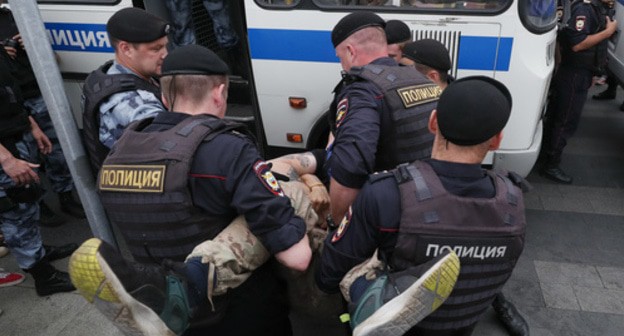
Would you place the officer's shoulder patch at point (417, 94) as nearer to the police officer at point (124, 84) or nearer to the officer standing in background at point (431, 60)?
the officer standing in background at point (431, 60)

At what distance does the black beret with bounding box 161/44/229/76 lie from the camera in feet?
5.66

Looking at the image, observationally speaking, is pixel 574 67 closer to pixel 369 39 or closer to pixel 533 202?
pixel 533 202

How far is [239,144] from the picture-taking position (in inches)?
64.7

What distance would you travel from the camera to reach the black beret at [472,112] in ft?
4.48

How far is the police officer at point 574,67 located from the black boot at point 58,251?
14.5 ft

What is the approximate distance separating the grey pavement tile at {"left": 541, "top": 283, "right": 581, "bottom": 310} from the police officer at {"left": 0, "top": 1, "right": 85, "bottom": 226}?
375 centimetres

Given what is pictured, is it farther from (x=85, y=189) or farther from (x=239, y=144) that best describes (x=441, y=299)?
(x=85, y=189)

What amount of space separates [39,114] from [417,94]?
3.07 meters

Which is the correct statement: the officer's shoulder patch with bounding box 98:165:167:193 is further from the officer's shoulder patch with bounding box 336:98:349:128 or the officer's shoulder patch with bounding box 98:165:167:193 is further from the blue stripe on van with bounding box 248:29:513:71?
the blue stripe on van with bounding box 248:29:513:71

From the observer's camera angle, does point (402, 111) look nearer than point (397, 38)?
Yes

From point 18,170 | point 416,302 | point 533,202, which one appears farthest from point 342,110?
point 533,202

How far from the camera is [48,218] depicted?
4.05m

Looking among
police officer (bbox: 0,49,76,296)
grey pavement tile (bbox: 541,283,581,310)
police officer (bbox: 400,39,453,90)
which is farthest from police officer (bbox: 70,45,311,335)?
grey pavement tile (bbox: 541,283,581,310)

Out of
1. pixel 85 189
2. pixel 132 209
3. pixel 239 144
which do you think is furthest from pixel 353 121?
pixel 85 189
